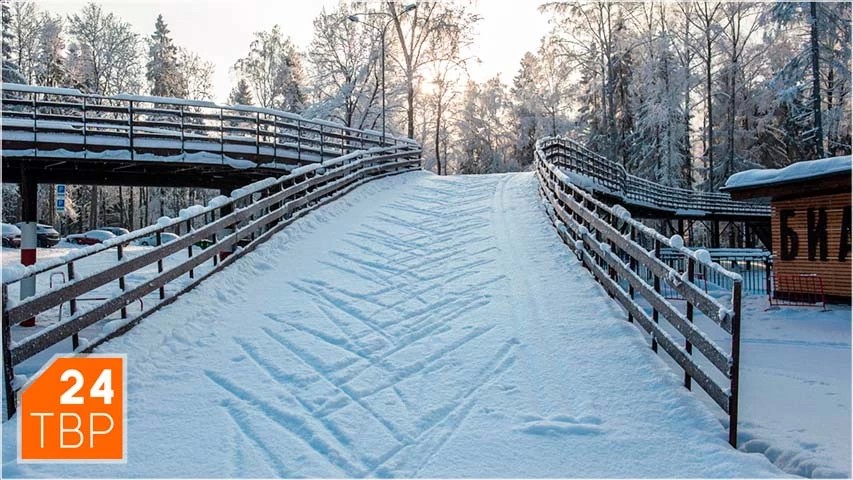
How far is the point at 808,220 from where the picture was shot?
631 inches

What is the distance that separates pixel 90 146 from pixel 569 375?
480 inches

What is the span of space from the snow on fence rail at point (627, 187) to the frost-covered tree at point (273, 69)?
1037 inches

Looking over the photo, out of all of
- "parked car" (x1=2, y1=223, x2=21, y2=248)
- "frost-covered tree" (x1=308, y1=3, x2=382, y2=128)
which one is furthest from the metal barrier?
"parked car" (x1=2, y1=223, x2=21, y2=248)

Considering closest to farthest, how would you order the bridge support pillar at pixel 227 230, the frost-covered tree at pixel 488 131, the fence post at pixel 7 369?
the fence post at pixel 7 369, the bridge support pillar at pixel 227 230, the frost-covered tree at pixel 488 131

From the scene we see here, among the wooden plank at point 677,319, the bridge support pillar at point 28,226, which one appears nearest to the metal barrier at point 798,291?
the wooden plank at point 677,319

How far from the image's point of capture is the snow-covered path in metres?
4.38

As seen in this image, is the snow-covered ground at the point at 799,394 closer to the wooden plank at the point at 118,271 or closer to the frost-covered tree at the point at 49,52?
the wooden plank at the point at 118,271

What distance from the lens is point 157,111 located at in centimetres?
1443

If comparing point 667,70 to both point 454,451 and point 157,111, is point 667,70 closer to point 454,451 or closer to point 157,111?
point 157,111

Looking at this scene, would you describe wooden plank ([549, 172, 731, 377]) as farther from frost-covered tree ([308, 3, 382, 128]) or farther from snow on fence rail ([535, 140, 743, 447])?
frost-covered tree ([308, 3, 382, 128])

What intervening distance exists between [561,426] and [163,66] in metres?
49.0

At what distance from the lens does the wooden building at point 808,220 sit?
14447 millimetres

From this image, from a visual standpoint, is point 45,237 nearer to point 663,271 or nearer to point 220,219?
point 220,219

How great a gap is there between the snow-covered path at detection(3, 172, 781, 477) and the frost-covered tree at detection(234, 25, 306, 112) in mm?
36883
